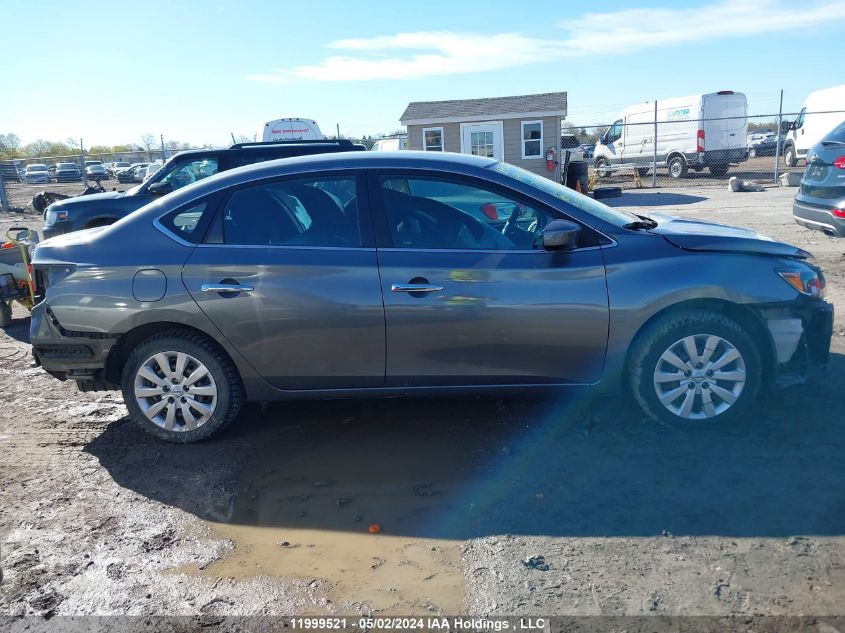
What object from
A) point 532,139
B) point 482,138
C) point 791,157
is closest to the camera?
point 532,139

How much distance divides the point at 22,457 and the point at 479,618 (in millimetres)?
3385

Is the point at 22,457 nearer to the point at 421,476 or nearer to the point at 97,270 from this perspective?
the point at 97,270

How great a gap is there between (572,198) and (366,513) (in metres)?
2.36

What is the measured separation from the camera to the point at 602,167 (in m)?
29.5

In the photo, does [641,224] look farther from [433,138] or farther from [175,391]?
[433,138]

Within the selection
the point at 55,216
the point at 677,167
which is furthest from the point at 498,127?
the point at 55,216

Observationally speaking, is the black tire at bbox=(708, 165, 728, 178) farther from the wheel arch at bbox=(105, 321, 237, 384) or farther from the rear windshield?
the wheel arch at bbox=(105, 321, 237, 384)

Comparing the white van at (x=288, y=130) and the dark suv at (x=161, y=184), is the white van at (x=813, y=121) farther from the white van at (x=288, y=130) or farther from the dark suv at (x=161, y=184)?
the dark suv at (x=161, y=184)

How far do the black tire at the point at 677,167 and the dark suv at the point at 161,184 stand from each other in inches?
805

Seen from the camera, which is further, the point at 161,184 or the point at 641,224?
the point at 161,184

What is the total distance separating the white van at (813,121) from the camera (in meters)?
24.8

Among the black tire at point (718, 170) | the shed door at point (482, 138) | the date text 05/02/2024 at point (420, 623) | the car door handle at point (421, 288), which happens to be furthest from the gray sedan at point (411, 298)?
the black tire at point (718, 170)

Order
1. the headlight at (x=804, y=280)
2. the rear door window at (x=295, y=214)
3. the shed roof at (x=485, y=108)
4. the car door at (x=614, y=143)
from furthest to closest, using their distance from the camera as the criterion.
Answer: the car door at (x=614, y=143) < the shed roof at (x=485, y=108) < the rear door window at (x=295, y=214) < the headlight at (x=804, y=280)

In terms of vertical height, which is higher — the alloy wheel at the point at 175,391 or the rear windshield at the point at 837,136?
the rear windshield at the point at 837,136
